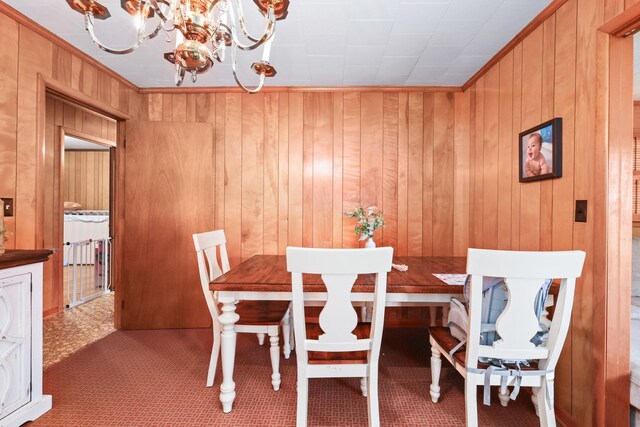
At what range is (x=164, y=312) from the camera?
279 cm

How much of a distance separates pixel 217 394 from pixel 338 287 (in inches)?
47.6

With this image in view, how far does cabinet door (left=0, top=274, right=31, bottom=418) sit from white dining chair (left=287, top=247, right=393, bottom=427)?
1.47m

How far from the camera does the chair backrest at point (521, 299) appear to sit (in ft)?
3.74

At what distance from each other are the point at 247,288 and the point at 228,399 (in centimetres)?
66

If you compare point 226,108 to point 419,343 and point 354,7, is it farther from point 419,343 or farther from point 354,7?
point 419,343

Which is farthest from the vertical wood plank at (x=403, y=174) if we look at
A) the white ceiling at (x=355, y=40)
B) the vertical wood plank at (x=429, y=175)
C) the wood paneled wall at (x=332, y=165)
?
the white ceiling at (x=355, y=40)

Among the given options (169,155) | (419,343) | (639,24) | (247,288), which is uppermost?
(639,24)

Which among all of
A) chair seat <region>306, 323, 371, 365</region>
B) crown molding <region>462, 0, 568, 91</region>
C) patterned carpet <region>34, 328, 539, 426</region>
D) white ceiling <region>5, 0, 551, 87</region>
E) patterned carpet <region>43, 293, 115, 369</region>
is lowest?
patterned carpet <region>34, 328, 539, 426</region>

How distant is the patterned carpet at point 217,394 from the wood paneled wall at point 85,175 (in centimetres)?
458

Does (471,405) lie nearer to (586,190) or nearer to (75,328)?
(586,190)

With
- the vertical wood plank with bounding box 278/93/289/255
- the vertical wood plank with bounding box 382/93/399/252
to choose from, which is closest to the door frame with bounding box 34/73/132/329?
the vertical wood plank with bounding box 278/93/289/255

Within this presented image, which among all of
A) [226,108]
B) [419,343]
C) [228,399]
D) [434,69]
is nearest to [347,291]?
[228,399]

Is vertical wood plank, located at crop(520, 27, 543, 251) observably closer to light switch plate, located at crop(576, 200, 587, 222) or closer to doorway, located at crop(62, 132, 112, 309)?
light switch plate, located at crop(576, 200, 587, 222)

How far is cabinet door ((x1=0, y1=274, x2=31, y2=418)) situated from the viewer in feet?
4.72
